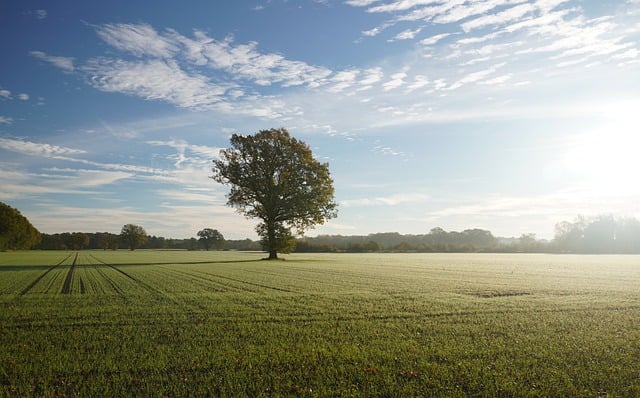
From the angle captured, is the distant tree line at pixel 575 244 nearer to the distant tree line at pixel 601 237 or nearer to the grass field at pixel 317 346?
the distant tree line at pixel 601 237

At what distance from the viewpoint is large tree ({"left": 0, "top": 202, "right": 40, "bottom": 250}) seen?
12306 cm

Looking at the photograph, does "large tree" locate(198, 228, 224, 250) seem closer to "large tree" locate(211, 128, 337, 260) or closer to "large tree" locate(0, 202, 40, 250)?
"large tree" locate(0, 202, 40, 250)

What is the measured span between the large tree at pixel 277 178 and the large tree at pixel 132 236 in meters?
153

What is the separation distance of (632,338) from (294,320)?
9799mm

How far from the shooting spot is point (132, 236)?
19375 cm

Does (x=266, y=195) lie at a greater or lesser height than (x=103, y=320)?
greater

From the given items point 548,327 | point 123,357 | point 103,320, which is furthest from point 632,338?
point 103,320

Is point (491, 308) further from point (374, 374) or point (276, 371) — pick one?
point (276, 371)

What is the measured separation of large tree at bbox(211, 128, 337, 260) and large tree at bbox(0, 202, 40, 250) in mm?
98973

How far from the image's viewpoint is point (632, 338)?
12062mm

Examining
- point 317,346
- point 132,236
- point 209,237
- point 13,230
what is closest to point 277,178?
point 317,346

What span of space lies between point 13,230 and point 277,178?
10742cm

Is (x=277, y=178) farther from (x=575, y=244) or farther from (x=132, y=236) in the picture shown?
(x=132, y=236)

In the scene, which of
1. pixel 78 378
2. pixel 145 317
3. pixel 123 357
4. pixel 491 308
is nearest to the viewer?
pixel 78 378
